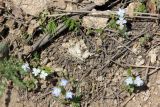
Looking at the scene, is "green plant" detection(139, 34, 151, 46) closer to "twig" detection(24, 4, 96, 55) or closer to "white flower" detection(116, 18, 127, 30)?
"white flower" detection(116, 18, 127, 30)

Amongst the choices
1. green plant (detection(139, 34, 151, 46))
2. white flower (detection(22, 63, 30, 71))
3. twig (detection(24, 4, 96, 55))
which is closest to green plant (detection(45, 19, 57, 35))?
twig (detection(24, 4, 96, 55))

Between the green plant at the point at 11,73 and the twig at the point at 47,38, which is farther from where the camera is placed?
the twig at the point at 47,38

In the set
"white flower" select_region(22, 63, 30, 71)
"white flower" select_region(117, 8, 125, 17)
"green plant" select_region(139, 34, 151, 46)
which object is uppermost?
"white flower" select_region(117, 8, 125, 17)

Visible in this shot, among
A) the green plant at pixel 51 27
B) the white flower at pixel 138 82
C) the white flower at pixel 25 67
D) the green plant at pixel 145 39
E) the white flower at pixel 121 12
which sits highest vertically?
the white flower at pixel 121 12

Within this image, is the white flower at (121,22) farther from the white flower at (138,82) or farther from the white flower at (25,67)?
the white flower at (25,67)

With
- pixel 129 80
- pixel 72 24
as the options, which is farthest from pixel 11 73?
pixel 129 80

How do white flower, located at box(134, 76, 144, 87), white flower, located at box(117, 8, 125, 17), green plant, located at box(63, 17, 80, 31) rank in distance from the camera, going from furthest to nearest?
green plant, located at box(63, 17, 80, 31) < white flower, located at box(117, 8, 125, 17) < white flower, located at box(134, 76, 144, 87)

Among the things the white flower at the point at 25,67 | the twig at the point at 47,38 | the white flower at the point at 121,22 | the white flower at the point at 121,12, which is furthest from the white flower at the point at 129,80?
the white flower at the point at 25,67

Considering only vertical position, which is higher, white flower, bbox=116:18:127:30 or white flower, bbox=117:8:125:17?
white flower, bbox=117:8:125:17
